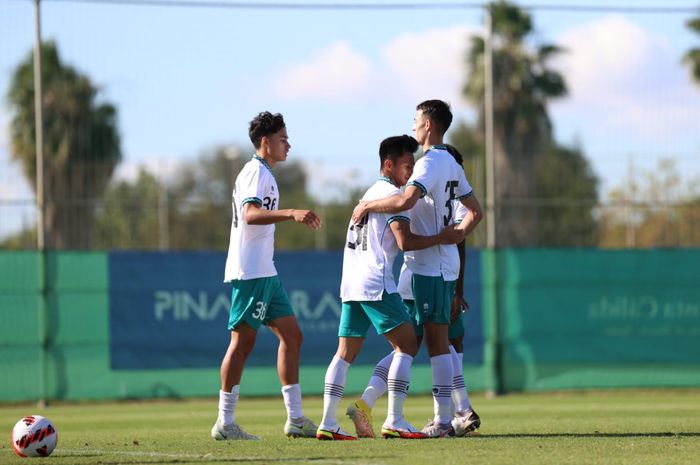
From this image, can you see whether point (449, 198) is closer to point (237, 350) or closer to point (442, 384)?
point (442, 384)

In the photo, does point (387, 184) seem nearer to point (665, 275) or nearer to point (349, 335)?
point (349, 335)

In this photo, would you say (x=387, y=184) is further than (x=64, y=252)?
No

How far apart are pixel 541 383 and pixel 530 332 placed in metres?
0.68

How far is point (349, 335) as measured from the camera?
8867 mm

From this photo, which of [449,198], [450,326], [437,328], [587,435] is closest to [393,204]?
[449,198]

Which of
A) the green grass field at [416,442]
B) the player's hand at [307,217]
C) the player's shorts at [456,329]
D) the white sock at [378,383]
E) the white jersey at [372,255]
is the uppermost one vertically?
the player's hand at [307,217]

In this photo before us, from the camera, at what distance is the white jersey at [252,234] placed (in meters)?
9.04

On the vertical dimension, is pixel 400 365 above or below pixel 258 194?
below

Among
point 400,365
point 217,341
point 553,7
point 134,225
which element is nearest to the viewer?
point 400,365

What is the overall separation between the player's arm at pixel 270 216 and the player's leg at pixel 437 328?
3.29 feet

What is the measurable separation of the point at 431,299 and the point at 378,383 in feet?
2.48

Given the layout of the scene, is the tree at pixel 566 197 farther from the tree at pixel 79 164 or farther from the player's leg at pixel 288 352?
the player's leg at pixel 288 352

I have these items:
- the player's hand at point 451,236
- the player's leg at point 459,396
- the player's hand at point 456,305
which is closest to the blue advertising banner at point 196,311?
the player's leg at point 459,396

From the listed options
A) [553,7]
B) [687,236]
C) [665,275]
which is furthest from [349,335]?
[687,236]
